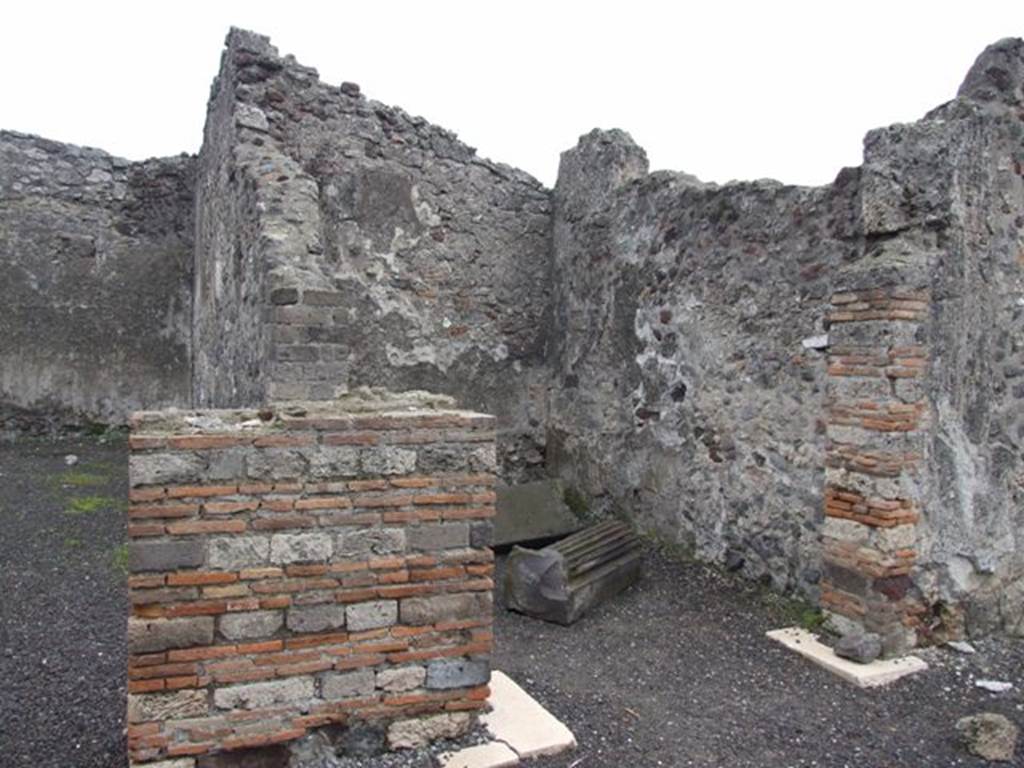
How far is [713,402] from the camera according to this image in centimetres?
654

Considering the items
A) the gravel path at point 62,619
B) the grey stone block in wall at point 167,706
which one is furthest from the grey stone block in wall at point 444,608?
the gravel path at point 62,619

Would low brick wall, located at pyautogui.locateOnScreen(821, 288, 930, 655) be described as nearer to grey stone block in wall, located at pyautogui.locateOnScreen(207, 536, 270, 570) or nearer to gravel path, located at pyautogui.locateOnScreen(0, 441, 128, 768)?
grey stone block in wall, located at pyautogui.locateOnScreen(207, 536, 270, 570)

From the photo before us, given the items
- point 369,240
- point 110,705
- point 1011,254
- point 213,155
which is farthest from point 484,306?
point 110,705

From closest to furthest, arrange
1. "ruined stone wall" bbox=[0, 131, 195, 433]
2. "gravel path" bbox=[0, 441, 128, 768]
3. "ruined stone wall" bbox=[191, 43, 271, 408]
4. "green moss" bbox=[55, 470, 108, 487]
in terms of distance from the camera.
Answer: "gravel path" bbox=[0, 441, 128, 768] → "ruined stone wall" bbox=[191, 43, 271, 408] → "green moss" bbox=[55, 470, 108, 487] → "ruined stone wall" bbox=[0, 131, 195, 433]

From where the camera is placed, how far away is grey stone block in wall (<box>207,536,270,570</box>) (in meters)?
3.20

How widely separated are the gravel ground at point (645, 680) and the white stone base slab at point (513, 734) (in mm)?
101

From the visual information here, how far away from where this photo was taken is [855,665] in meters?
4.80

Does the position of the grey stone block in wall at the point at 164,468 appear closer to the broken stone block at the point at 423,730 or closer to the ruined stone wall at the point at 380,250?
the broken stone block at the point at 423,730

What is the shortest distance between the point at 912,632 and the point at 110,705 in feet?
15.1

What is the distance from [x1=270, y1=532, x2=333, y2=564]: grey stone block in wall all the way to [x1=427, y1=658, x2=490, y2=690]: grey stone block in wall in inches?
28.2

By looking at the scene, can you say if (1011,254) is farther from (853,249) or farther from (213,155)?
(213,155)

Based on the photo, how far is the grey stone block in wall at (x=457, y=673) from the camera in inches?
140

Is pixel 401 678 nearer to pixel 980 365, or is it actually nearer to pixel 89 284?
pixel 980 365

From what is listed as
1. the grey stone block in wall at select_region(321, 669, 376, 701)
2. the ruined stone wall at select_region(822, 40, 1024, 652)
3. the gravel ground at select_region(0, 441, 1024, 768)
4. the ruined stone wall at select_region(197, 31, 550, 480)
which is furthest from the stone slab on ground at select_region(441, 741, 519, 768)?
the ruined stone wall at select_region(197, 31, 550, 480)
